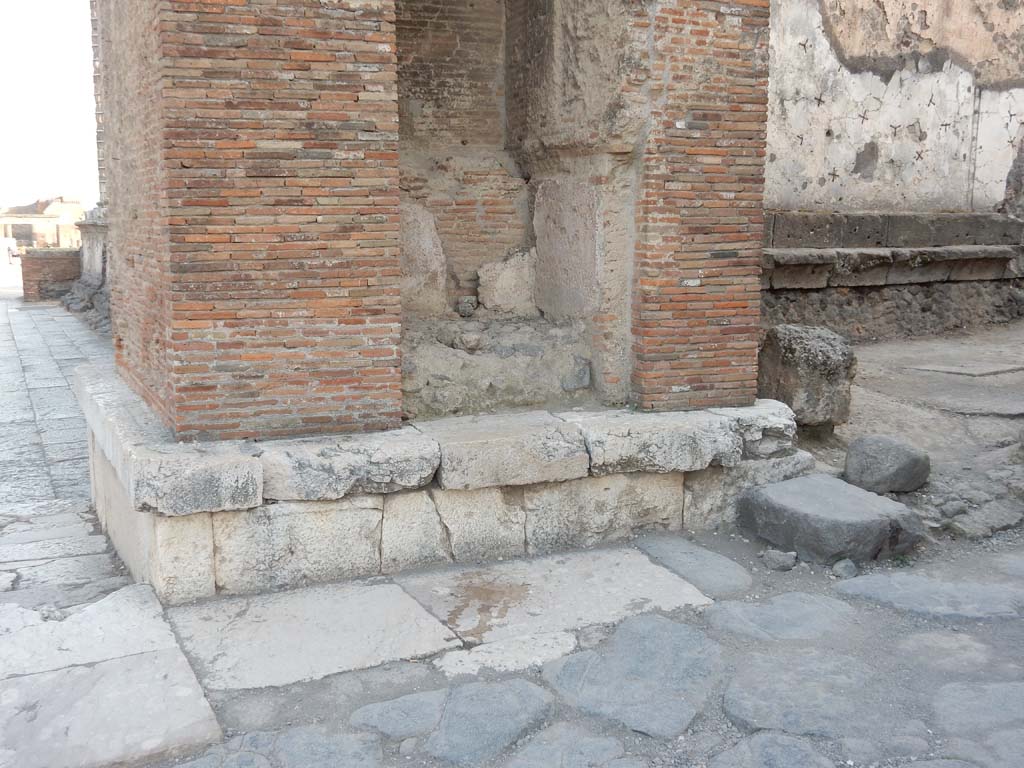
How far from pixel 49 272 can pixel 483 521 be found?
17713 mm

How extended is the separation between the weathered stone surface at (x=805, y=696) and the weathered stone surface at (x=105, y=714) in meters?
1.87

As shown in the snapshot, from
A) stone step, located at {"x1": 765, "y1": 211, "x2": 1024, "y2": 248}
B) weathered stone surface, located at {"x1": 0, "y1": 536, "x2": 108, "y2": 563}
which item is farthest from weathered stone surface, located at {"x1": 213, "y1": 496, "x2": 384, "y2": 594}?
stone step, located at {"x1": 765, "y1": 211, "x2": 1024, "y2": 248}

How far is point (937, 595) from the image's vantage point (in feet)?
14.3

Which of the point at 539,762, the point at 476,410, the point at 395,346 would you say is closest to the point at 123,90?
the point at 395,346

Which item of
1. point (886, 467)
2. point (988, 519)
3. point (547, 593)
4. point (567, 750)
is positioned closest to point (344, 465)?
point (547, 593)

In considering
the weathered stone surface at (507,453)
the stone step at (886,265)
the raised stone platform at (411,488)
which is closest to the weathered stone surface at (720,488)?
the raised stone platform at (411,488)

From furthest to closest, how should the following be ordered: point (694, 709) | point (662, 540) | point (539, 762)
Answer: point (662, 540)
point (694, 709)
point (539, 762)

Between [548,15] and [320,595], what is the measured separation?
11.7 ft

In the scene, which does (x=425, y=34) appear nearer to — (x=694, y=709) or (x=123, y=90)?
(x=123, y=90)

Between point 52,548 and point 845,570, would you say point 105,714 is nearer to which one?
point 52,548

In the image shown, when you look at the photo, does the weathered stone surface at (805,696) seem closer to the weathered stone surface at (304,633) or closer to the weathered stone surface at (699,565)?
the weathered stone surface at (699,565)

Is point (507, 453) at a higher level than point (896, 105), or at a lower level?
lower

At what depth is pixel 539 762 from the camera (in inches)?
126

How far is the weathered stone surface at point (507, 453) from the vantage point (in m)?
4.67
